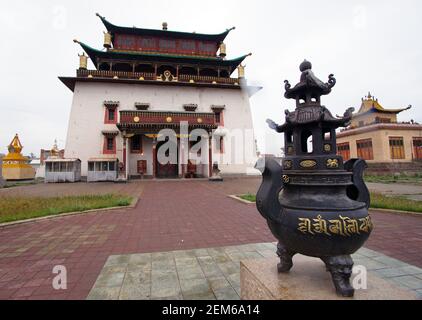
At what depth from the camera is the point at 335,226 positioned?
1.87 meters

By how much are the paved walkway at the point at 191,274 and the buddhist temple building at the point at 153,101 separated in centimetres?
1622

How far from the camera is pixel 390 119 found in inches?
1188

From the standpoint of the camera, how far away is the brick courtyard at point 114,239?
2893 millimetres

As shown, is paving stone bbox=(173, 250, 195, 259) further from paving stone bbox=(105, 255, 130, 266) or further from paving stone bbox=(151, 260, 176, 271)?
paving stone bbox=(105, 255, 130, 266)

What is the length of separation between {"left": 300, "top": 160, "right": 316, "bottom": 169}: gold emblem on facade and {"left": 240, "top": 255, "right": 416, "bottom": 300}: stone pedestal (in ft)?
3.68

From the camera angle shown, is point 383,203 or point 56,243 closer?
point 56,243

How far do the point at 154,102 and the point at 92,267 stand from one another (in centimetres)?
2162

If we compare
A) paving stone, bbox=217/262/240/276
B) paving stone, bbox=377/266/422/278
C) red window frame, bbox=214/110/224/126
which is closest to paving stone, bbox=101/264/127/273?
paving stone, bbox=217/262/240/276

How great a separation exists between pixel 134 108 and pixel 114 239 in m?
20.2

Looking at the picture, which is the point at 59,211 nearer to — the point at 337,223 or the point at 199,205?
the point at 199,205

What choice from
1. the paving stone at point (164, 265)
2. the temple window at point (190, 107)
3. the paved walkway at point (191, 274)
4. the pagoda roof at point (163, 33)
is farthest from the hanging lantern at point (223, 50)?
the paving stone at point (164, 265)

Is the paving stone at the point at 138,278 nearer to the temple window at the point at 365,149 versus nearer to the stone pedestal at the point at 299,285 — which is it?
the stone pedestal at the point at 299,285

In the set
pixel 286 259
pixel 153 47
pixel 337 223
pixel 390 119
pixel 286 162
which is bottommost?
pixel 286 259

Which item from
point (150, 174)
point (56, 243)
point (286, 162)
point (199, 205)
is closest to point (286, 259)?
point (286, 162)
